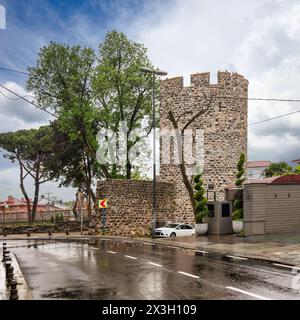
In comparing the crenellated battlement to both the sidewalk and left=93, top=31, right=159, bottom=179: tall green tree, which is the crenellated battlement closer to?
left=93, top=31, right=159, bottom=179: tall green tree

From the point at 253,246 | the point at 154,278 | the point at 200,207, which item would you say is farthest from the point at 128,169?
the point at 154,278

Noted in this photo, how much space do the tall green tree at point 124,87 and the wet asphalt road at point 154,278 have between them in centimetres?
2422

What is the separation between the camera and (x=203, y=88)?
37.0m

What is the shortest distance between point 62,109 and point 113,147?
601 centimetres

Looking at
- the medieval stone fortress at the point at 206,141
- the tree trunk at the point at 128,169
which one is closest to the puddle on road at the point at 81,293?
the medieval stone fortress at the point at 206,141

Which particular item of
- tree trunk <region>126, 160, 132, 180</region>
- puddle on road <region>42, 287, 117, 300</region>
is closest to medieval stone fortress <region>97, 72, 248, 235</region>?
tree trunk <region>126, 160, 132, 180</region>

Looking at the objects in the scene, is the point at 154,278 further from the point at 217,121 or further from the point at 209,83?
the point at 209,83

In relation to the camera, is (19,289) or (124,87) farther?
(124,87)

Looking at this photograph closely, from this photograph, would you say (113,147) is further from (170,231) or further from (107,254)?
(107,254)

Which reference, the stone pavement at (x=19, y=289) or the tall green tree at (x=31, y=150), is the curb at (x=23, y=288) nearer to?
the stone pavement at (x=19, y=289)

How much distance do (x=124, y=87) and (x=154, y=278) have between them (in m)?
29.8

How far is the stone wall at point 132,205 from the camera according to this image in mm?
33781

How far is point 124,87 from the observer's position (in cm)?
3994
